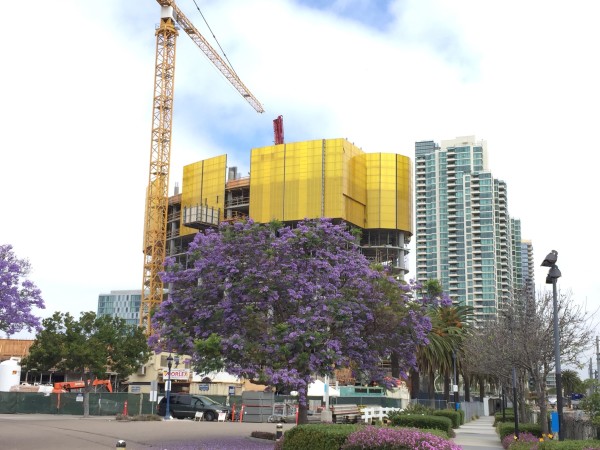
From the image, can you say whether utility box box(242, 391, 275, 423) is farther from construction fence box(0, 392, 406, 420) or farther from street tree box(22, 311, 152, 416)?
street tree box(22, 311, 152, 416)

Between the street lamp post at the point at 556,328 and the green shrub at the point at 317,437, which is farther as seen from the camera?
the street lamp post at the point at 556,328

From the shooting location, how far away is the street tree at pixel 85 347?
47531 millimetres

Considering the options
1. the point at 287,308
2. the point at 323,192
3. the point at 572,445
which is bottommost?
the point at 572,445

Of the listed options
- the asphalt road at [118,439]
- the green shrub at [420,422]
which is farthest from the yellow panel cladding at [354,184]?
the asphalt road at [118,439]

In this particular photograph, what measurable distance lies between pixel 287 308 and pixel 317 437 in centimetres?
932

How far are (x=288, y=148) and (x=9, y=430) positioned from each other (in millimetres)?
96765

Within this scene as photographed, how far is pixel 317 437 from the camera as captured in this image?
1750 centimetres

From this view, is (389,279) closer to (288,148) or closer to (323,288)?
(323,288)

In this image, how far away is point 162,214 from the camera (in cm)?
13325

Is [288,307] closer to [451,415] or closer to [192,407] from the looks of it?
[451,415]

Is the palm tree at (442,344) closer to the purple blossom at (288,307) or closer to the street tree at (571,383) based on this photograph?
the purple blossom at (288,307)

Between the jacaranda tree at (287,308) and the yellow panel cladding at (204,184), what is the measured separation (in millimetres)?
104684

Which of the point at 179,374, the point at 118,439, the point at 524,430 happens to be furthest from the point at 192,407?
the point at 524,430

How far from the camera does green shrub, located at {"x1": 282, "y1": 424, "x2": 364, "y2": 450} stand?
1702 centimetres
